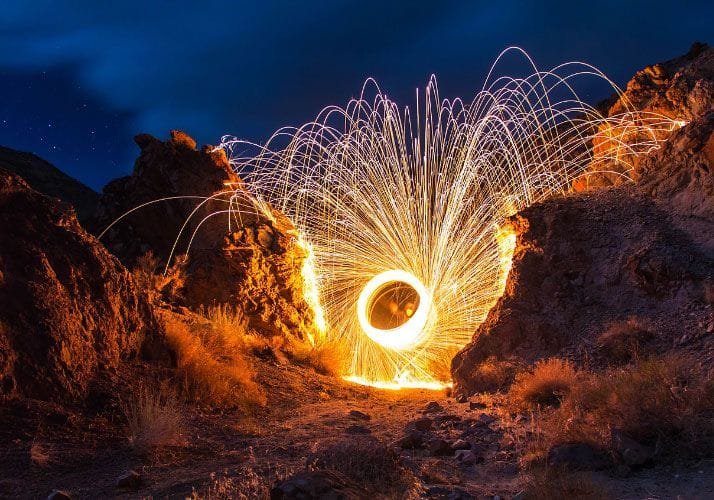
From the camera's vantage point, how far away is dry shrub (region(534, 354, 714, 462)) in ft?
16.1

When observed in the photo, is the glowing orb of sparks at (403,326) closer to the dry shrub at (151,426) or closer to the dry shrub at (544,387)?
the dry shrub at (544,387)

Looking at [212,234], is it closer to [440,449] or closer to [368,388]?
[368,388]

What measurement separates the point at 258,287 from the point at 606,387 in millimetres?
8766

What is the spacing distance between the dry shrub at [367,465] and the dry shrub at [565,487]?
3.55 feet

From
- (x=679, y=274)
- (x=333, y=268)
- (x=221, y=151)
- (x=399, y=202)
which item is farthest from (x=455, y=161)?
(x=679, y=274)

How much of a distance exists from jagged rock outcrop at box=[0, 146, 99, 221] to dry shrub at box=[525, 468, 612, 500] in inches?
1096

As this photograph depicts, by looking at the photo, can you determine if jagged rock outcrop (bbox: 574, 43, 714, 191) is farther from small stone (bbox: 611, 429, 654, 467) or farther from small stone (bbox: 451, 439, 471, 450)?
small stone (bbox: 611, 429, 654, 467)

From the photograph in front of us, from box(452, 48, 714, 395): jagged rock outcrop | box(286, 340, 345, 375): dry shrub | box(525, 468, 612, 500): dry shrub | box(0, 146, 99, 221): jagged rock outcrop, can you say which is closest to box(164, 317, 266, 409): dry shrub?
box(286, 340, 345, 375): dry shrub

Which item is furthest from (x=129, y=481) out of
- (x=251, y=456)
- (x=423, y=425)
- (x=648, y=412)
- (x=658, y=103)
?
(x=658, y=103)

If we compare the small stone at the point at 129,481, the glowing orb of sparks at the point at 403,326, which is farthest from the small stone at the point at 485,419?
the glowing orb of sparks at the point at 403,326

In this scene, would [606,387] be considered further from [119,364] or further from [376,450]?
[119,364]

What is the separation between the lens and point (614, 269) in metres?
9.03

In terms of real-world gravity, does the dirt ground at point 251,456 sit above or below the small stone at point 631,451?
below

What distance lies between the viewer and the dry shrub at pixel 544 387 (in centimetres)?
731
